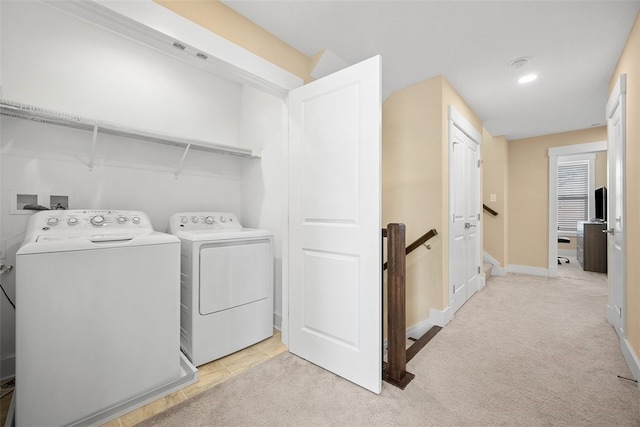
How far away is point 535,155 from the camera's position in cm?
456

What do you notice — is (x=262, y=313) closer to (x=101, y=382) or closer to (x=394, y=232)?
(x=101, y=382)

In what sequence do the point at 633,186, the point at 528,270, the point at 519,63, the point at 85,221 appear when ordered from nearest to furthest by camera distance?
the point at 85,221
the point at 633,186
the point at 519,63
the point at 528,270

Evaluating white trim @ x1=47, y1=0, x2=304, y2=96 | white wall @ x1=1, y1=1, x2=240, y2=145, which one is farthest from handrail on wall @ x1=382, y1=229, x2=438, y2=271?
white wall @ x1=1, y1=1, x2=240, y2=145

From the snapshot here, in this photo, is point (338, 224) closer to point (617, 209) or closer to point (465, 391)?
point (465, 391)

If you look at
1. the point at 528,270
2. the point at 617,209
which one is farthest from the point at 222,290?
the point at 528,270

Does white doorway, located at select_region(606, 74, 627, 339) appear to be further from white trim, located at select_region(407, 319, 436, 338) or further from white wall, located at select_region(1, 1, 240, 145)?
white wall, located at select_region(1, 1, 240, 145)

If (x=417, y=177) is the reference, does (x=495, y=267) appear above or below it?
below

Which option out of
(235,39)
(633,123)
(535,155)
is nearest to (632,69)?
(633,123)

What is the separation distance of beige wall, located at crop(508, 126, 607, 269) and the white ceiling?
5.68 feet

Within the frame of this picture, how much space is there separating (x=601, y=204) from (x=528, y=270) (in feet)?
6.68

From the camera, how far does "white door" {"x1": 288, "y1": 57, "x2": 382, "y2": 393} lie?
1.56 m

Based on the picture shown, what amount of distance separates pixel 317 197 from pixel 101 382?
5.13ft

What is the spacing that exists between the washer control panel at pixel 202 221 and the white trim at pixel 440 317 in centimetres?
208

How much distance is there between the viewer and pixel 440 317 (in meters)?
2.54
